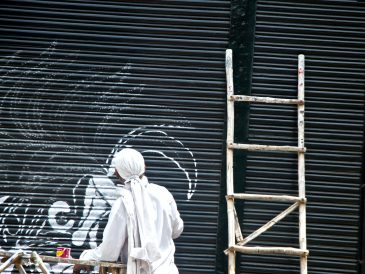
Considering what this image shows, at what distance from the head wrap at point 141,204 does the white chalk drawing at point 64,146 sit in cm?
121

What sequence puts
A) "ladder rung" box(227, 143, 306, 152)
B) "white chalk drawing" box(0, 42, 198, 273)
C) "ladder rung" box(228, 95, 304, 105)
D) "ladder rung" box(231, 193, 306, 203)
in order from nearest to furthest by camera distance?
"ladder rung" box(231, 193, 306, 203), "ladder rung" box(227, 143, 306, 152), "ladder rung" box(228, 95, 304, 105), "white chalk drawing" box(0, 42, 198, 273)

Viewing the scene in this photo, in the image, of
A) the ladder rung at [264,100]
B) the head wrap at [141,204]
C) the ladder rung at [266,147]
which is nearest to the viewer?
the head wrap at [141,204]

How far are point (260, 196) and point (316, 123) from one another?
3.23 feet

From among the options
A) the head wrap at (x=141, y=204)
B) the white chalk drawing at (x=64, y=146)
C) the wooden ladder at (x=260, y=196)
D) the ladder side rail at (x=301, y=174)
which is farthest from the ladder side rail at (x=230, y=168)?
the head wrap at (x=141, y=204)

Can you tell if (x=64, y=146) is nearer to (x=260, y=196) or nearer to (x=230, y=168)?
(x=230, y=168)

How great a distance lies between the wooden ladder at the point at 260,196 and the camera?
6621 millimetres

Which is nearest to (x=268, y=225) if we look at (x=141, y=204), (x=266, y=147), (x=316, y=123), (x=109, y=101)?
(x=266, y=147)

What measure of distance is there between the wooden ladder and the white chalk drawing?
493 mm

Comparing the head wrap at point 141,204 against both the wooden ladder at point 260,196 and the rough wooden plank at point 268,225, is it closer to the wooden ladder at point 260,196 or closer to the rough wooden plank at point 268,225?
the wooden ladder at point 260,196

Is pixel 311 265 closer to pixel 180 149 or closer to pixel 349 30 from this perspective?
pixel 180 149

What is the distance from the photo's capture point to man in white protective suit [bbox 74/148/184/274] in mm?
5754

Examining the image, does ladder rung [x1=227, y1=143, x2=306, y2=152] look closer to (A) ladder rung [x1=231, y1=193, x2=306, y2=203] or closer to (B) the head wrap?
(A) ladder rung [x1=231, y1=193, x2=306, y2=203]

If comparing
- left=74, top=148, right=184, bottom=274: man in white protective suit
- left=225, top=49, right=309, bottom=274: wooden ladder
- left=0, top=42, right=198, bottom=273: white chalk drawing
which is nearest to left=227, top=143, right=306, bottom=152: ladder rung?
left=225, top=49, right=309, bottom=274: wooden ladder

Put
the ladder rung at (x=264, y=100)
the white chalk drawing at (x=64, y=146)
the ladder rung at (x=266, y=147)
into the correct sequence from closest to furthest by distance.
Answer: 1. the ladder rung at (x=266, y=147)
2. the ladder rung at (x=264, y=100)
3. the white chalk drawing at (x=64, y=146)
